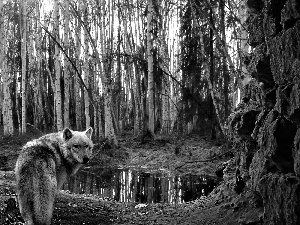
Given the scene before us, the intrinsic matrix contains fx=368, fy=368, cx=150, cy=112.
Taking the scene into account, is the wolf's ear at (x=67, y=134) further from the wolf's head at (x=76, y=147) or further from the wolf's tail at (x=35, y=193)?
the wolf's tail at (x=35, y=193)

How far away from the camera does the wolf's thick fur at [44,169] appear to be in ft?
17.1

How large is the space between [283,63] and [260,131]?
3.67 ft

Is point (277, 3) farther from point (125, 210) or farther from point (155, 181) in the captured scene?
point (155, 181)

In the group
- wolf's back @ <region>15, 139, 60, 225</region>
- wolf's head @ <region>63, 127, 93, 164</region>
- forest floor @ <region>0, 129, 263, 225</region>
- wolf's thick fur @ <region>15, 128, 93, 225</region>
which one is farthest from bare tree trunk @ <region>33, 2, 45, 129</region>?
wolf's back @ <region>15, 139, 60, 225</region>

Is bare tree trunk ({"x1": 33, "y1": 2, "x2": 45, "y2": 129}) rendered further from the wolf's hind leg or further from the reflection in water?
the wolf's hind leg

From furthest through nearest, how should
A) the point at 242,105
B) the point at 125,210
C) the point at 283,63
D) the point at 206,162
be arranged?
1. the point at 206,162
2. the point at 125,210
3. the point at 242,105
4. the point at 283,63

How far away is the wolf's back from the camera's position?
205 inches

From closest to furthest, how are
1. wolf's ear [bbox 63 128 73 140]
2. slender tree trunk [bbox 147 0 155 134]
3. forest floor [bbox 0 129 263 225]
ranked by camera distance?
forest floor [bbox 0 129 263 225] < wolf's ear [bbox 63 128 73 140] < slender tree trunk [bbox 147 0 155 134]

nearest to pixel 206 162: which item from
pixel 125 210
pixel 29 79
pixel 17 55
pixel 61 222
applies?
pixel 125 210

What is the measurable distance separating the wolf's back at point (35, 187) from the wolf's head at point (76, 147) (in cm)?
87

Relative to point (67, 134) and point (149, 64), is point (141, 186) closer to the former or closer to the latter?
point (67, 134)

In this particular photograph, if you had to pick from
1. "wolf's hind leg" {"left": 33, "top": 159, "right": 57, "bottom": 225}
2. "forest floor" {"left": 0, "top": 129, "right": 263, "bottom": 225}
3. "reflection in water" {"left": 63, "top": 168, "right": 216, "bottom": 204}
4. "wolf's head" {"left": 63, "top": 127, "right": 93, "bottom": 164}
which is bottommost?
"reflection in water" {"left": 63, "top": 168, "right": 216, "bottom": 204}

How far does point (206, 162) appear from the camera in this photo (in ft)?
50.1

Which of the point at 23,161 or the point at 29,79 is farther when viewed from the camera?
the point at 29,79
